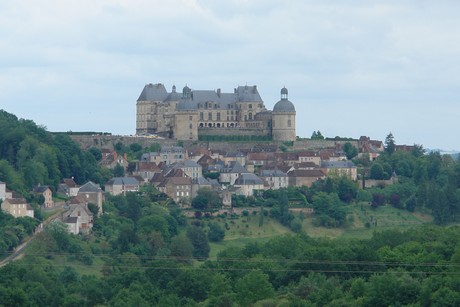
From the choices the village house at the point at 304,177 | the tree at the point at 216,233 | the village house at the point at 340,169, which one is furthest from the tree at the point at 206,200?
the village house at the point at 340,169

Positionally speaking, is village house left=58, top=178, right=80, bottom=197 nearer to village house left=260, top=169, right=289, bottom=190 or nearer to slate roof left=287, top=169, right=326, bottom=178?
village house left=260, top=169, right=289, bottom=190

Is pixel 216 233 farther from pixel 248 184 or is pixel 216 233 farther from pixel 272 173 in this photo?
pixel 272 173

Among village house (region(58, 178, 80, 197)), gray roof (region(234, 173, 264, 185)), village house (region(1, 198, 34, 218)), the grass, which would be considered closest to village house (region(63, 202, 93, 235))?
village house (region(1, 198, 34, 218))

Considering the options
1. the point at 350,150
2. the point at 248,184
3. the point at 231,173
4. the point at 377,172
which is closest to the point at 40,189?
the point at 248,184

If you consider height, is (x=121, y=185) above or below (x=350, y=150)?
below

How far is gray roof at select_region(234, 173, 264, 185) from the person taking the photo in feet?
396

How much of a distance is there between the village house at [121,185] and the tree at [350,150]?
2277cm

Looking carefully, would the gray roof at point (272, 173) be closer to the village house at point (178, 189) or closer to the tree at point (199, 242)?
the village house at point (178, 189)

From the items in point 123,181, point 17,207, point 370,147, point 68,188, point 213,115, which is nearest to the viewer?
point 17,207

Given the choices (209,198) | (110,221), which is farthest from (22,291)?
(209,198)

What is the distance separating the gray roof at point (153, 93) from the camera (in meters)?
133

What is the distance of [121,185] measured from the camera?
117312 millimetres

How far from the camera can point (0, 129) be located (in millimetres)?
119125

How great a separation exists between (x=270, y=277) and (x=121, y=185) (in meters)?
30.6
